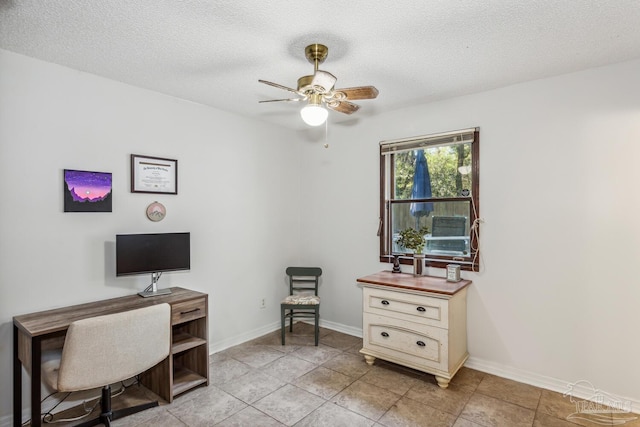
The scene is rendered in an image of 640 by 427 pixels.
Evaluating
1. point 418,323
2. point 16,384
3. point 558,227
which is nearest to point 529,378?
point 418,323

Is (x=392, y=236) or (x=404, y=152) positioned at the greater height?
(x=404, y=152)

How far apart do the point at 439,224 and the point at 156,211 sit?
2.69 metres

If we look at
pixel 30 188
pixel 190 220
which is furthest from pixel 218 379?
pixel 30 188

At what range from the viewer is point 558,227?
9.12 feet

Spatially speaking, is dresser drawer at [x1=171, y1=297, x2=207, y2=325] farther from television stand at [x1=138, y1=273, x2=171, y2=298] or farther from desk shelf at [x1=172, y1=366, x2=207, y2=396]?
desk shelf at [x1=172, y1=366, x2=207, y2=396]

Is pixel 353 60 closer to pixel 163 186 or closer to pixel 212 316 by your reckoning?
pixel 163 186

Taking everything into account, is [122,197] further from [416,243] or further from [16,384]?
[416,243]

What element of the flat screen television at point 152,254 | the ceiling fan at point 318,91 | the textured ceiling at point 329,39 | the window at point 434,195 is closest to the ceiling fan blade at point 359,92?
the ceiling fan at point 318,91

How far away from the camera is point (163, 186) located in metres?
3.14

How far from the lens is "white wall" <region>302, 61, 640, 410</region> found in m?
2.54

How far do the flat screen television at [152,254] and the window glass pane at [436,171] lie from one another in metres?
2.21

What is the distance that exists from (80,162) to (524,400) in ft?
12.5

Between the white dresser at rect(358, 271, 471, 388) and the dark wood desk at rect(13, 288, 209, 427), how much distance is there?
1.48m

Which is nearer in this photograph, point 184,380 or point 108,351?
point 108,351
